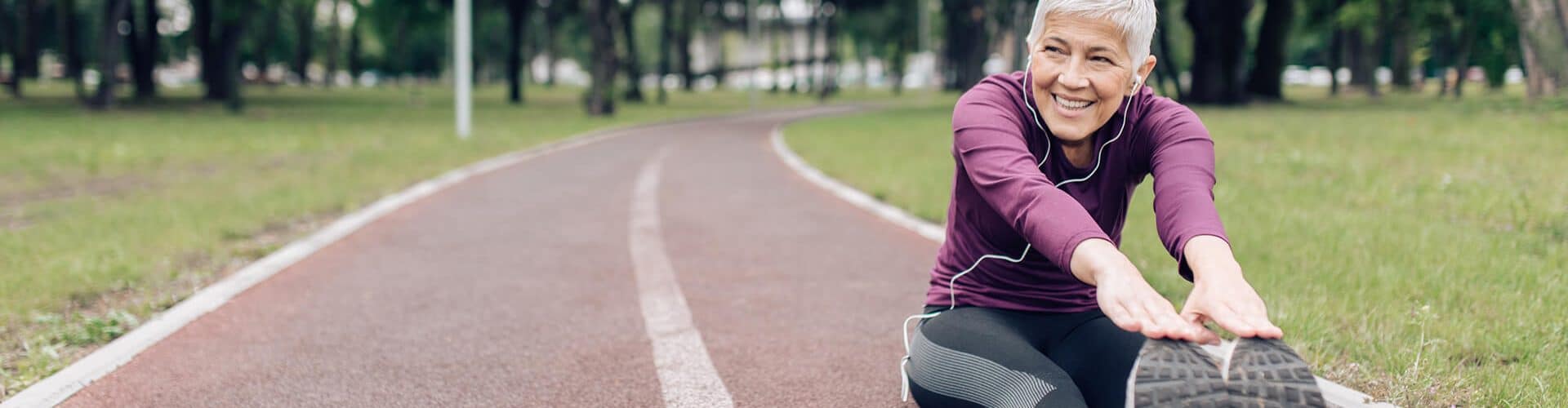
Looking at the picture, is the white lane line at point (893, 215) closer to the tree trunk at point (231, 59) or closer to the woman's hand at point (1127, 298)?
the woman's hand at point (1127, 298)

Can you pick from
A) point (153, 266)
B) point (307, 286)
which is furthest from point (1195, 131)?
point (153, 266)

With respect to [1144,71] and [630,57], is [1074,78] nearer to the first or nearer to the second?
[1144,71]

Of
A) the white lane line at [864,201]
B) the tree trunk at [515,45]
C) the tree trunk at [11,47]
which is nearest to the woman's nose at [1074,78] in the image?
the white lane line at [864,201]

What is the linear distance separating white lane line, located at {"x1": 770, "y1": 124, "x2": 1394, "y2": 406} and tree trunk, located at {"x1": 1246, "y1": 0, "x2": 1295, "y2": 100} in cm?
2018

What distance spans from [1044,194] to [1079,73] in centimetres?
39

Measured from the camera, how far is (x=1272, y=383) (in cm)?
223

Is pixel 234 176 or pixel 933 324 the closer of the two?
pixel 933 324

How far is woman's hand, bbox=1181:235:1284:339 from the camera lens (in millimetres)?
2355

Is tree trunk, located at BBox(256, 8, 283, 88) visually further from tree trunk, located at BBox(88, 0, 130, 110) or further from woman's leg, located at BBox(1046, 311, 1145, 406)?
woman's leg, located at BBox(1046, 311, 1145, 406)

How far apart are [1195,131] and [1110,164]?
0.23 metres

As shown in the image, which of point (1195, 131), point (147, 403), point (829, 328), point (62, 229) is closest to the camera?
point (1195, 131)

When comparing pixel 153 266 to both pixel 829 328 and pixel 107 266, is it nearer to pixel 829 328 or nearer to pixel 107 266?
pixel 107 266

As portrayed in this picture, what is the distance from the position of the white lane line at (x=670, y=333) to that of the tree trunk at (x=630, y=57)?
36.9m

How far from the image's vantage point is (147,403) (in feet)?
13.4
